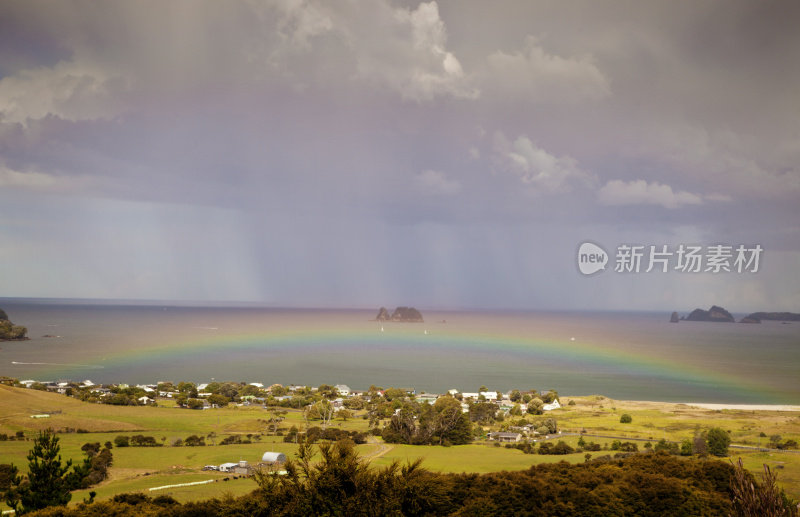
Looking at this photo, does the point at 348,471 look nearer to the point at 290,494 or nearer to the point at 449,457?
the point at 290,494

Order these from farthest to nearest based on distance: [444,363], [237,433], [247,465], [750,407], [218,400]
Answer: [444,363], [750,407], [218,400], [237,433], [247,465]

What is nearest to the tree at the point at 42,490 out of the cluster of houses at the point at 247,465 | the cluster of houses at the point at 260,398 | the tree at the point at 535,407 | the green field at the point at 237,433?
the green field at the point at 237,433

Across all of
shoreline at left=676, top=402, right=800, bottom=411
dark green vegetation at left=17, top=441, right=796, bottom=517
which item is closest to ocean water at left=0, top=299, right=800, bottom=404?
shoreline at left=676, top=402, right=800, bottom=411

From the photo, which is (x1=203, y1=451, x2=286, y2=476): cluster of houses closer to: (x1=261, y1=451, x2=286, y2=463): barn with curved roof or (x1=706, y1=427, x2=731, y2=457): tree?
(x1=261, y1=451, x2=286, y2=463): barn with curved roof

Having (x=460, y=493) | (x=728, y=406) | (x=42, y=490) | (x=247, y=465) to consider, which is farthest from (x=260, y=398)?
(x=728, y=406)

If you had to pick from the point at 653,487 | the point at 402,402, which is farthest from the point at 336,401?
the point at 653,487

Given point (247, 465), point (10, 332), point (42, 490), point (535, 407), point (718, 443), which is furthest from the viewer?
point (10, 332)

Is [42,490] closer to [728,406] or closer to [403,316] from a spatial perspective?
[728,406]
